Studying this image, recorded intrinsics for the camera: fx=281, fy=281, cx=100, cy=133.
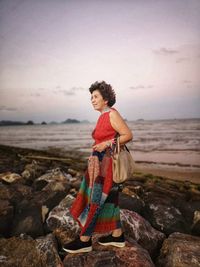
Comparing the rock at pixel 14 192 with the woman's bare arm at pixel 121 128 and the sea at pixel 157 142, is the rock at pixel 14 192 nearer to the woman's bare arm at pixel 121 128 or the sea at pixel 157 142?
the sea at pixel 157 142

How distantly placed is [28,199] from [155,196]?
147cm

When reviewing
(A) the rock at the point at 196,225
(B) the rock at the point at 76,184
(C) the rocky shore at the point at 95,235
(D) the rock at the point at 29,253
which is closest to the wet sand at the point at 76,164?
(C) the rocky shore at the point at 95,235

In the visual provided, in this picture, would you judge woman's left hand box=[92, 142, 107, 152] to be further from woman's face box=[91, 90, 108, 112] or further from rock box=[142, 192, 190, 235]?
rock box=[142, 192, 190, 235]

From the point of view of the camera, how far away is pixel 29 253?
2.14m

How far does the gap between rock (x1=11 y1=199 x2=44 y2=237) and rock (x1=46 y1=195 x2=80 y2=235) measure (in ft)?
0.37

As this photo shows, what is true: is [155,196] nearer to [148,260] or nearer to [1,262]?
[148,260]

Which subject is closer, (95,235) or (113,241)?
(113,241)

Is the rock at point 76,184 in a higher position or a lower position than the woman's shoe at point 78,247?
higher

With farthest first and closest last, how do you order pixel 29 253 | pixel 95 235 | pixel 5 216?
pixel 5 216, pixel 95 235, pixel 29 253

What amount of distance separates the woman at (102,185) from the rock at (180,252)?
0.46m

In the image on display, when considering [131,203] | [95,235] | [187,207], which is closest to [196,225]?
[187,207]

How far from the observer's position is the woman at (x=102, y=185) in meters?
1.89

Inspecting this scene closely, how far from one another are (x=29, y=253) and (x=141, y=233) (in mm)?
946

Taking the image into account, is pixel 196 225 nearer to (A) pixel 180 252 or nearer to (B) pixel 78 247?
(A) pixel 180 252
